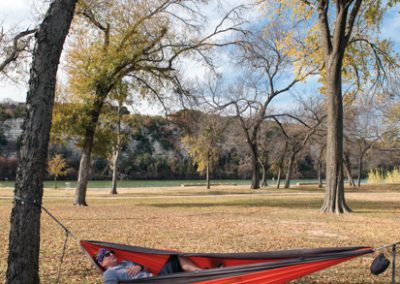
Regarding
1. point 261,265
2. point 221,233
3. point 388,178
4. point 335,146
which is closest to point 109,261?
point 261,265

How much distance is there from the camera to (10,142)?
65.7 m

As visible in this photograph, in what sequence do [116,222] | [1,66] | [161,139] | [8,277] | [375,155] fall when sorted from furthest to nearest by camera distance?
[161,139] → [375,155] → [1,66] → [116,222] → [8,277]

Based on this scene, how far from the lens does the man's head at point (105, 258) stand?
4.08 m

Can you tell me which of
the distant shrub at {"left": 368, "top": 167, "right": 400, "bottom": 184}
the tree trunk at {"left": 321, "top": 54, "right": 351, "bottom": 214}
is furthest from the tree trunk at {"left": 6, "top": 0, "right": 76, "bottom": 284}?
the distant shrub at {"left": 368, "top": 167, "right": 400, "bottom": 184}

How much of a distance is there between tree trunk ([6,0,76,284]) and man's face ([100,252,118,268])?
2.07 ft

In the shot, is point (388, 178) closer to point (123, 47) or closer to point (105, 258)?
point (123, 47)

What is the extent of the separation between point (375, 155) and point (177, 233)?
36.9 meters

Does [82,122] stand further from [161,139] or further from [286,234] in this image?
[161,139]

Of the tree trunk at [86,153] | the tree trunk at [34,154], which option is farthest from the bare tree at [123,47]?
the tree trunk at [34,154]

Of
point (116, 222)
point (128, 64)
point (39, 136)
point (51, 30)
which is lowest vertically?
point (116, 222)

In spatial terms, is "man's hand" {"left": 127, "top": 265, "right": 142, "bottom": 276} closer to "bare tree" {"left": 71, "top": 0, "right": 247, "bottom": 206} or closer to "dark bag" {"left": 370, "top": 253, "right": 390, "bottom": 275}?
"dark bag" {"left": 370, "top": 253, "right": 390, "bottom": 275}

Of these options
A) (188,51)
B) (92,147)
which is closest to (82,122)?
(92,147)

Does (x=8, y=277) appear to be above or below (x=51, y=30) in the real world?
below

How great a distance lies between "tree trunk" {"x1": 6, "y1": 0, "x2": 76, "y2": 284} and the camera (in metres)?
3.69
